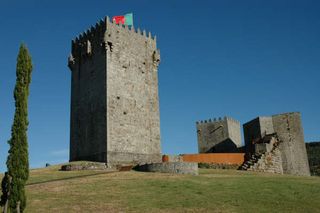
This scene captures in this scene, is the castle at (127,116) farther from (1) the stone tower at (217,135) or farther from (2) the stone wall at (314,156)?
(2) the stone wall at (314,156)

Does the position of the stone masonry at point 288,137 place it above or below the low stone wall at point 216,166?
above

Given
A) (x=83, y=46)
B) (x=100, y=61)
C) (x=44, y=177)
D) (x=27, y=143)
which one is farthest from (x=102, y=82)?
(x=27, y=143)

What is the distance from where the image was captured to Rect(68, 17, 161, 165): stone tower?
139 ft

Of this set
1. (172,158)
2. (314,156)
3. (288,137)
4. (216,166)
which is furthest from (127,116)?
(314,156)

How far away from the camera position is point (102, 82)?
43.6 metres

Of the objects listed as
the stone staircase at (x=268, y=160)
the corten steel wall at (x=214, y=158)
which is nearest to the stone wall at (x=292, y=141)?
the stone staircase at (x=268, y=160)

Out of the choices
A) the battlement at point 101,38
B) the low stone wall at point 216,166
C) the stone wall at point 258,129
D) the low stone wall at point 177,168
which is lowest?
the low stone wall at point 177,168

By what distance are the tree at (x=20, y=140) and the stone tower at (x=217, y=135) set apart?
140 feet

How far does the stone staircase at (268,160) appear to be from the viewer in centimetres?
4219

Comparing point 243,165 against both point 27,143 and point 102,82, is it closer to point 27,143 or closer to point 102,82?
point 102,82

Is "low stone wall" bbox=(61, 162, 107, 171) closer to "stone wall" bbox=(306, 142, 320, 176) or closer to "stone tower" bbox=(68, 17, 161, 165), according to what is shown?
"stone tower" bbox=(68, 17, 161, 165)

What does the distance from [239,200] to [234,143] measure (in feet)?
130

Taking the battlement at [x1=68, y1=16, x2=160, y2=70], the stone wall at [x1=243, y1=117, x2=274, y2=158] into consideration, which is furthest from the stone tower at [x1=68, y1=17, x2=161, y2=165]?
the stone wall at [x1=243, y1=117, x2=274, y2=158]

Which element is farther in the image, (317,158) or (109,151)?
(317,158)
